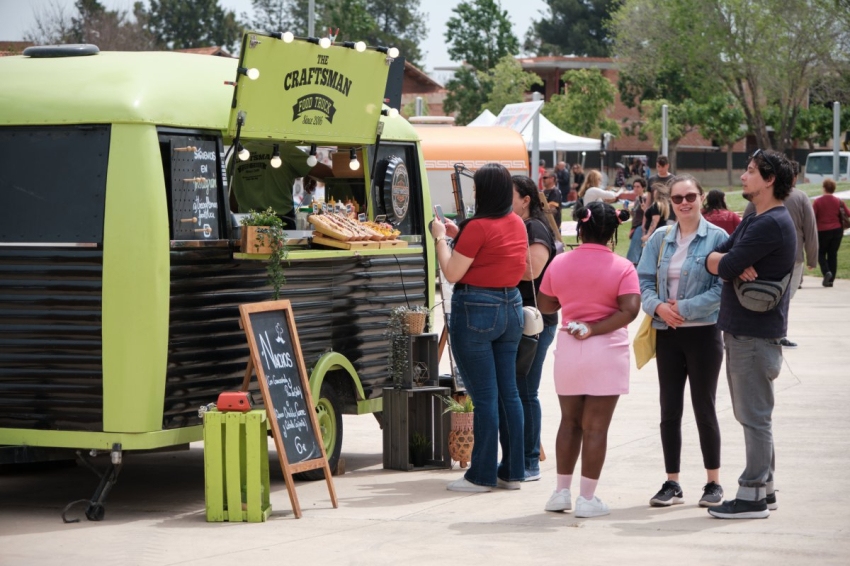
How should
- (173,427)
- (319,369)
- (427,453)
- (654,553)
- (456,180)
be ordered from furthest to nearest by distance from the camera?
(456,180)
(427,453)
(319,369)
(173,427)
(654,553)

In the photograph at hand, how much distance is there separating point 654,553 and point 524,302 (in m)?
2.58

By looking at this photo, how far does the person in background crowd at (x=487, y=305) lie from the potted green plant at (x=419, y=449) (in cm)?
90

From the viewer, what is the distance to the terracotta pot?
755 cm

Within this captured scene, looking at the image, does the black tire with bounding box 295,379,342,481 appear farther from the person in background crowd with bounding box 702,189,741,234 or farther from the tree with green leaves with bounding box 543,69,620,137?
the tree with green leaves with bounding box 543,69,620,137

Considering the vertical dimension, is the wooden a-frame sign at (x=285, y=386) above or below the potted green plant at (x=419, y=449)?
above

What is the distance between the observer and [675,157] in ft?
214

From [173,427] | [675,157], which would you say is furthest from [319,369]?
[675,157]

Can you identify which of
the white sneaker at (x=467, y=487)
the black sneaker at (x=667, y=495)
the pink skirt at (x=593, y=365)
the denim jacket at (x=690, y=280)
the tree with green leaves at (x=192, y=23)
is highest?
the tree with green leaves at (x=192, y=23)

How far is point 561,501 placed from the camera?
23.4 ft

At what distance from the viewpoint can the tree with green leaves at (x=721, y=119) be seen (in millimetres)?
59125

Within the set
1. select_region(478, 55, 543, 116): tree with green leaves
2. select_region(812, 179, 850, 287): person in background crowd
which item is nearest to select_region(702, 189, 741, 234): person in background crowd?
select_region(812, 179, 850, 287): person in background crowd

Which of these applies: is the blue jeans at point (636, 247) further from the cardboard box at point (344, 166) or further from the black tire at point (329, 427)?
the black tire at point (329, 427)

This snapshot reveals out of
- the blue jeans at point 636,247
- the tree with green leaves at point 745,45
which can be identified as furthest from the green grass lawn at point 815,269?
the tree with green leaves at point 745,45

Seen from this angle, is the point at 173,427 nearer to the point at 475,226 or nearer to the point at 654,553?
the point at 475,226
